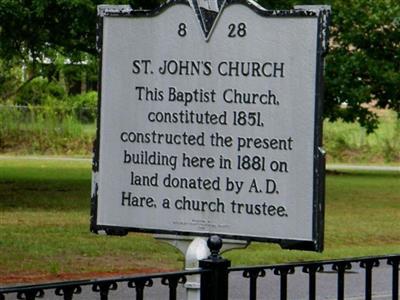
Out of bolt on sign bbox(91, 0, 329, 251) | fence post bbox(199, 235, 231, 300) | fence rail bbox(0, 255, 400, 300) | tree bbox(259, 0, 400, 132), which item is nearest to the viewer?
fence rail bbox(0, 255, 400, 300)

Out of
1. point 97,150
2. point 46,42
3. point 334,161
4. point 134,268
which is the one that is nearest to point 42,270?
point 134,268

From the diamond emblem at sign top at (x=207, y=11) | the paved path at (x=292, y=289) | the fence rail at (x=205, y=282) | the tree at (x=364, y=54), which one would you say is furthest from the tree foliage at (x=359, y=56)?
the fence rail at (x=205, y=282)

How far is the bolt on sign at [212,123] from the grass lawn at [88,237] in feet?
24.8

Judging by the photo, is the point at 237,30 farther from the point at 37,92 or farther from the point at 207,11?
the point at 37,92

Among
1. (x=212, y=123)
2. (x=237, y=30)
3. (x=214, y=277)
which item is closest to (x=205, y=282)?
(x=214, y=277)

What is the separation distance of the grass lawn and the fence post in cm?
824

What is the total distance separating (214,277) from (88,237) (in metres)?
13.3

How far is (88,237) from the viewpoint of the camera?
2017cm

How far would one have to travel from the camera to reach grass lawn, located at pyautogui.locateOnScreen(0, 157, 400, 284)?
16766mm

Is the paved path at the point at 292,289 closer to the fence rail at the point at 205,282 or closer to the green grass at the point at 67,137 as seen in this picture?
the fence rail at the point at 205,282

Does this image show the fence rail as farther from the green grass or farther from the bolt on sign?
the green grass

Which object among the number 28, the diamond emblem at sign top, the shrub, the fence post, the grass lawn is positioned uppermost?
the diamond emblem at sign top

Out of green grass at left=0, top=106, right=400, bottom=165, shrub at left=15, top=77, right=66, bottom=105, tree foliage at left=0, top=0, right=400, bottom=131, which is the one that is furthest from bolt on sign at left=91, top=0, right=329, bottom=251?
shrub at left=15, top=77, right=66, bottom=105

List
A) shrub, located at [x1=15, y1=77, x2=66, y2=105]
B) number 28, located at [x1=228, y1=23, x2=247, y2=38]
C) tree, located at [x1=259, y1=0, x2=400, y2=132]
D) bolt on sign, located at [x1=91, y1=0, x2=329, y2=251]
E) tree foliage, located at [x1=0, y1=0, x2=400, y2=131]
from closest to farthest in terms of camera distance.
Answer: bolt on sign, located at [x1=91, y1=0, x2=329, y2=251]
number 28, located at [x1=228, y1=23, x2=247, y2=38]
tree foliage, located at [x1=0, y1=0, x2=400, y2=131]
tree, located at [x1=259, y1=0, x2=400, y2=132]
shrub, located at [x1=15, y1=77, x2=66, y2=105]
